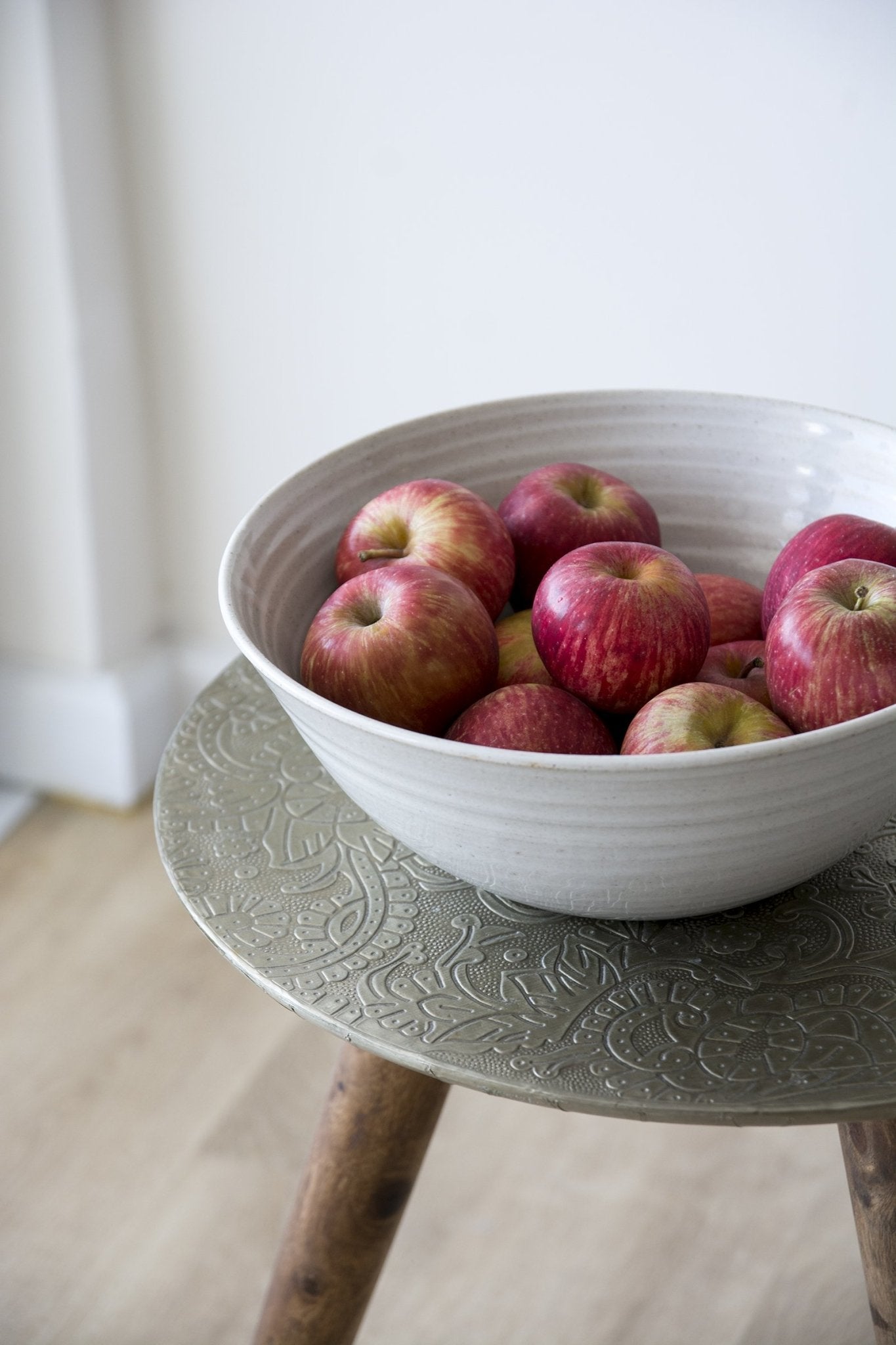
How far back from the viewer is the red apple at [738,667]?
0.51 m

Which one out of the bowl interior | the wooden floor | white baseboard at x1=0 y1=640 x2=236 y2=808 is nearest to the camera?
the bowl interior

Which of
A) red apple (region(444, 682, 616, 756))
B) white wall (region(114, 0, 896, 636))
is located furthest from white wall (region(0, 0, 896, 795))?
red apple (region(444, 682, 616, 756))

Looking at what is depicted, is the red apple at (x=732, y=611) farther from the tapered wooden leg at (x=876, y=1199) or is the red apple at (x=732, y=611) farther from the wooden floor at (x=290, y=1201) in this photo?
the wooden floor at (x=290, y=1201)

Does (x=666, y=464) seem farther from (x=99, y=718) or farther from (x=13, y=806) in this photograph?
(x=13, y=806)

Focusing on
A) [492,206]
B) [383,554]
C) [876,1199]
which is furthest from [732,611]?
[492,206]

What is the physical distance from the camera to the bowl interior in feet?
1.94

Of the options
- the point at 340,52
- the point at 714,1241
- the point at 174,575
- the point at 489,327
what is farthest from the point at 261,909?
the point at 174,575

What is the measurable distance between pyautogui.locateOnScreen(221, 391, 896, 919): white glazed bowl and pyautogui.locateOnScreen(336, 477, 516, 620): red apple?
0.03 m

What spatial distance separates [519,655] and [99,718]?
0.92 metres

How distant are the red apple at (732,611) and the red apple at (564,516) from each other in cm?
4

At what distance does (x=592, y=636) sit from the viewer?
48cm

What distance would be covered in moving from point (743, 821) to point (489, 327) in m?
0.79

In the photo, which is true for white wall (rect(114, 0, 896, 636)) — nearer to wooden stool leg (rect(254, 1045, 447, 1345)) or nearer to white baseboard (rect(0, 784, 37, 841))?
white baseboard (rect(0, 784, 37, 841))

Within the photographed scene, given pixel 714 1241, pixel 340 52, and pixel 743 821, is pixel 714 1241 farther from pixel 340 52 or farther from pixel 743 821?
pixel 340 52
